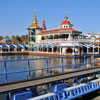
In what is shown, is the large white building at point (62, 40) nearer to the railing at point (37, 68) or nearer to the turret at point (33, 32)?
the turret at point (33, 32)

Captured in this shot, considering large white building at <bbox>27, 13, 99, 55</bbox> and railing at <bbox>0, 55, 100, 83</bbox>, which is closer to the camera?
railing at <bbox>0, 55, 100, 83</bbox>

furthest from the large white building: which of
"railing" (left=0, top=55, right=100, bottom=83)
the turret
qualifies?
"railing" (left=0, top=55, right=100, bottom=83)

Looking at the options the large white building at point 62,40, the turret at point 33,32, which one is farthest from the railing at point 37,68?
the turret at point 33,32

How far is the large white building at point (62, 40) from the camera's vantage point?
47.1 m

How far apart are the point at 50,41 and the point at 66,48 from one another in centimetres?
760

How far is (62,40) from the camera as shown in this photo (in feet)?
161

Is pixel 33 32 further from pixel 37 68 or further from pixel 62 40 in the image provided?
pixel 37 68

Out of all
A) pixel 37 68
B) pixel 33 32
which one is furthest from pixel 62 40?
pixel 37 68

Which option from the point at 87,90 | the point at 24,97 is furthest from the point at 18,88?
the point at 87,90

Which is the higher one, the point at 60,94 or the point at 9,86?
the point at 9,86

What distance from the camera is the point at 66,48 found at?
48.7 meters

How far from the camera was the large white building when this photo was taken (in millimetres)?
47094

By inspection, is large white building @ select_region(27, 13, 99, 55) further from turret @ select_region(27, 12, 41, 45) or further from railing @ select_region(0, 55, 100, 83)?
railing @ select_region(0, 55, 100, 83)

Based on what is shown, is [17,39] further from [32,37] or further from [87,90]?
[87,90]
